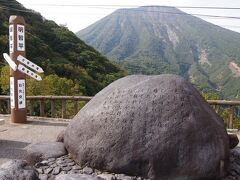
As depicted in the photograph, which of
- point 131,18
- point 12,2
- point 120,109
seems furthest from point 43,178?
point 131,18

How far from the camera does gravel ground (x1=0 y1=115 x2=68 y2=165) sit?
593 cm

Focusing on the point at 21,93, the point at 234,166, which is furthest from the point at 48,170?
the point at 21,93

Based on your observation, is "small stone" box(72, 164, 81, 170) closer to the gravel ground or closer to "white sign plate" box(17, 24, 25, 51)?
the gravel ground

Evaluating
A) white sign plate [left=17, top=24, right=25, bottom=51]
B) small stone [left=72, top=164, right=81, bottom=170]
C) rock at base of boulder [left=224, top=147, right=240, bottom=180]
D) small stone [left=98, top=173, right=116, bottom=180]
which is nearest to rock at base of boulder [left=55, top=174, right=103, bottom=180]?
small stone [left=98, top=173, right=116, bottom=180]

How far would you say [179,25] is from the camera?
601ft

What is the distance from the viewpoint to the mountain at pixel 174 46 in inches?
4641

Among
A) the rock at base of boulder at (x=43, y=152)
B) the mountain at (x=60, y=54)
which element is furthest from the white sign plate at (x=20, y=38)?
the mountain at (x=60, y=54)

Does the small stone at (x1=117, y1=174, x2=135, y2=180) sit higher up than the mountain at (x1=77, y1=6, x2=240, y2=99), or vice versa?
the mountain at (x1=77, y1=6, x2=240, y2=99)

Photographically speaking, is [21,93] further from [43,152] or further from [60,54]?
[60,54]

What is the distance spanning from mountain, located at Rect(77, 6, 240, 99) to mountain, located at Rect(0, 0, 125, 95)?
6946cm

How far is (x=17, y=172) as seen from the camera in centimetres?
363

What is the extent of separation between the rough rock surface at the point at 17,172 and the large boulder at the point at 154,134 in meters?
0.67

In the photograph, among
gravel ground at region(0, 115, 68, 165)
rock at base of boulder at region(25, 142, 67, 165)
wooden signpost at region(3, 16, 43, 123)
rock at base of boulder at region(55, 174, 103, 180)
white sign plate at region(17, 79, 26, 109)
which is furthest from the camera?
white sign plate at region(17, 79, 26, 109)

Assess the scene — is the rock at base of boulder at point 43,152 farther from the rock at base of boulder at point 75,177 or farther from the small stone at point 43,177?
the rock at base of boulder at point 75,177
